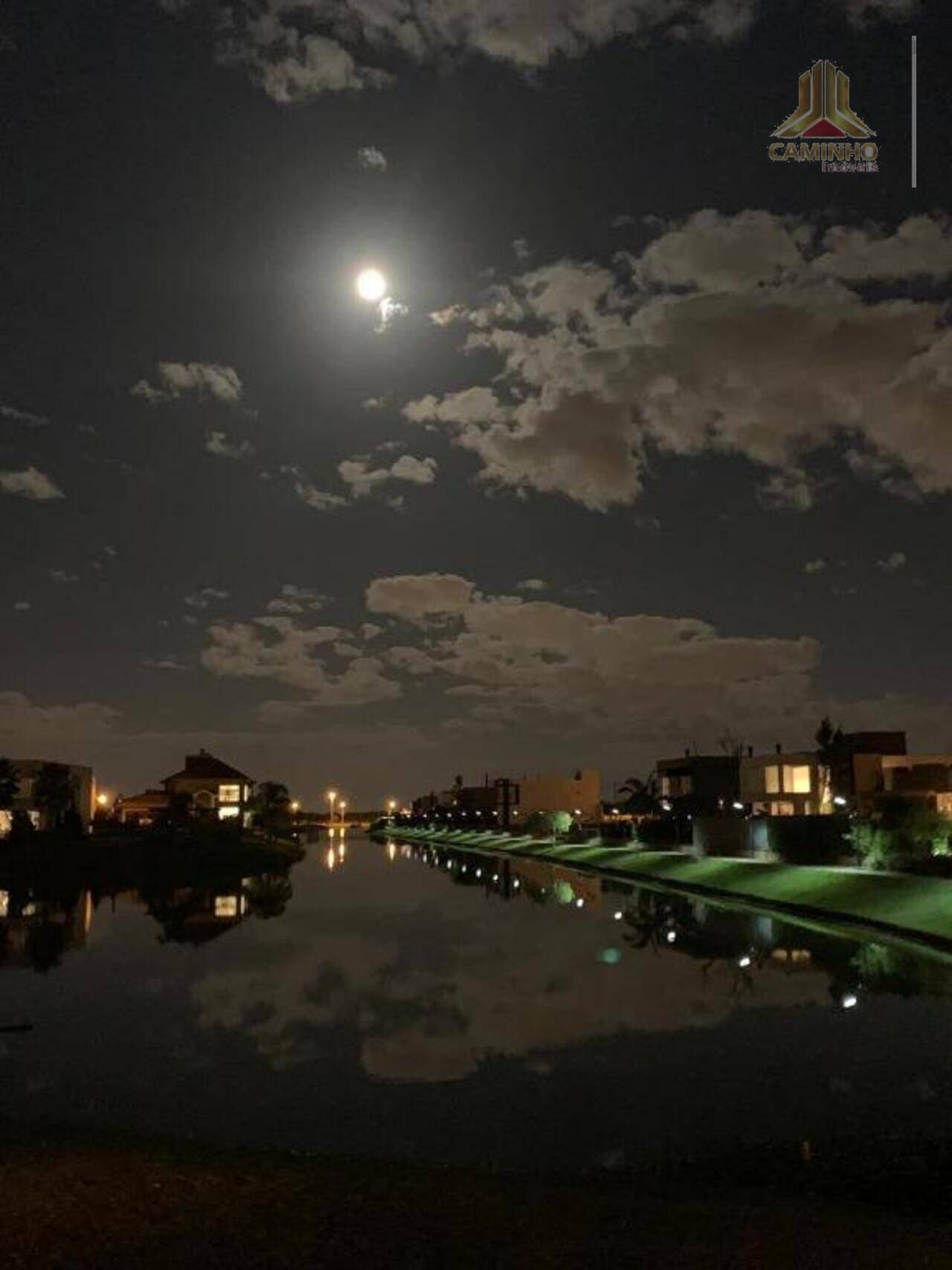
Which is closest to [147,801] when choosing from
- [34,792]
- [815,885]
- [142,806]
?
[142,806]

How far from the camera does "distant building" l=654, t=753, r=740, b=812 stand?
405 ft

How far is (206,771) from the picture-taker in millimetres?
159250

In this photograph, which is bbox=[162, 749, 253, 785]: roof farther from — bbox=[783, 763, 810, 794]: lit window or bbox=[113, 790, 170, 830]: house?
bbox=[783, 763, 810, 794]: lit window

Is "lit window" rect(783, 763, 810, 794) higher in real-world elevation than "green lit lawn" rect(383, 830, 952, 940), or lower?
higher

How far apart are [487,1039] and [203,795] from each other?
5114 inches

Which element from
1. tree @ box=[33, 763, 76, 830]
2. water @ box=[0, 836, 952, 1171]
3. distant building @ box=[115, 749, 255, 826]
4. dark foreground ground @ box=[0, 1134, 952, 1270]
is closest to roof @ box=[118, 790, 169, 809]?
distant building @ box=[115, 749, 255, 826]

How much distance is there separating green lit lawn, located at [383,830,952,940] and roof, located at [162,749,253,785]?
304ft

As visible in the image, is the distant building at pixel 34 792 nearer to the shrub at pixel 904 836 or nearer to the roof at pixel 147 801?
the roof at pixel 147 801

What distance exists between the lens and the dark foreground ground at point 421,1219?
900 cm

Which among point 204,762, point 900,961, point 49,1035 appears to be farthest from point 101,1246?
point 204,762

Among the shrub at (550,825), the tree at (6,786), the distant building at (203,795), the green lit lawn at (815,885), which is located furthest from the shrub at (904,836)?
the distant building at (203,795)

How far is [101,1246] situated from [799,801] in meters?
114

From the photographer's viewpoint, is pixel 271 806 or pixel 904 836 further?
pixel 271 806

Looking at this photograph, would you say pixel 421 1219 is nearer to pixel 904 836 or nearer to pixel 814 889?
pixel 814 889
